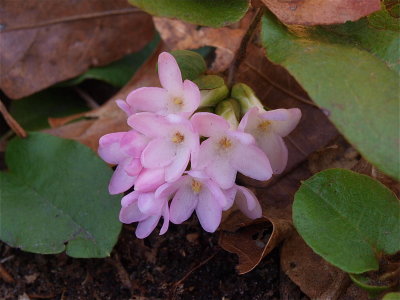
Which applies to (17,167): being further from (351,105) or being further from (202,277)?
(351,105)

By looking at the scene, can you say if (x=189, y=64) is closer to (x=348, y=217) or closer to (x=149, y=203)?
(x=149, y=203)

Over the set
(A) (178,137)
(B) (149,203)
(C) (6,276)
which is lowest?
(C) (6,276)

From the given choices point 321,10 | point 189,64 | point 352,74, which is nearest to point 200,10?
point 189,64

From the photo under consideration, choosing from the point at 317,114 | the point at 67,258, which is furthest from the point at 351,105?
the point at 67,258

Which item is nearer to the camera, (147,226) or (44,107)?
(147,226)

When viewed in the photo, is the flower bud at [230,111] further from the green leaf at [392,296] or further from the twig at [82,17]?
the twig at [82,17]

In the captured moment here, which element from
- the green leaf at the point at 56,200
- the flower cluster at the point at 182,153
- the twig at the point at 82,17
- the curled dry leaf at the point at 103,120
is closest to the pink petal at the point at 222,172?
the flower cluster at the point at 182,153
